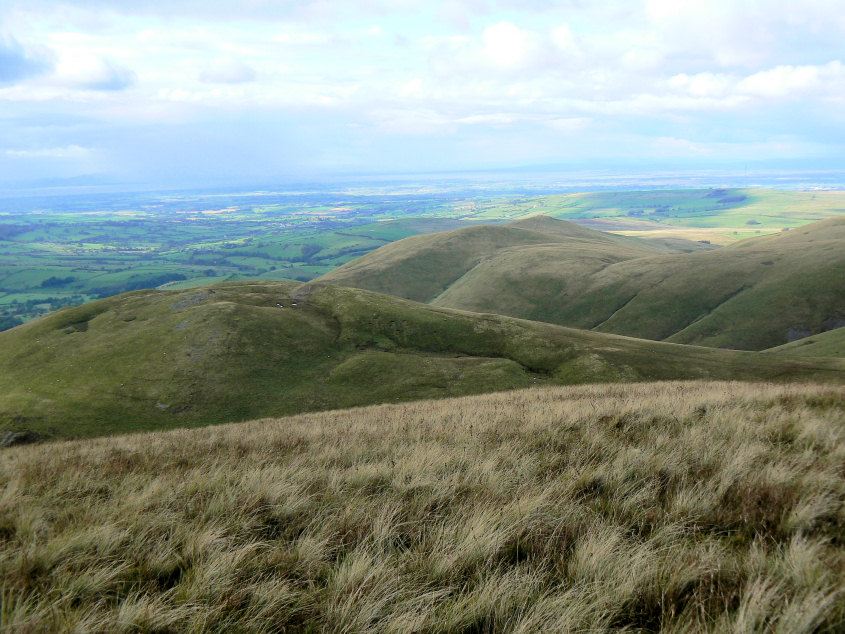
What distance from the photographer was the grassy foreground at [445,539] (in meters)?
4.26

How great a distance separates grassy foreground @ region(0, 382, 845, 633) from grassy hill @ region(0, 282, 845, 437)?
185 feet

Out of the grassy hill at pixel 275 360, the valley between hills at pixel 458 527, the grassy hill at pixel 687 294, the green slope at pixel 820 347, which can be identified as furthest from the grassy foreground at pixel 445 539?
the grassy hill at pixel 687 294

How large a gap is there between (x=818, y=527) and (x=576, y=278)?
17387 cm

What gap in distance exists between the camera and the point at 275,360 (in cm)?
7494

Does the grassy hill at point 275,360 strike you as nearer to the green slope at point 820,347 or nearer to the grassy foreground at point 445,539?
the green slope at point 820,347

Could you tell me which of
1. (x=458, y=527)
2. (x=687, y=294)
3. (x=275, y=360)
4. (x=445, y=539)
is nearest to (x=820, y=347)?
(x=687, y=294)

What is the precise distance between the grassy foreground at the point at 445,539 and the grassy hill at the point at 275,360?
5653 centimetres

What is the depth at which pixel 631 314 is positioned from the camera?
142 meters

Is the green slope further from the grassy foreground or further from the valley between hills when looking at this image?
the grassy foreground

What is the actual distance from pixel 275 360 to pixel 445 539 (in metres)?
73.5

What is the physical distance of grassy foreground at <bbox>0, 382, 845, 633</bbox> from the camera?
426 centimetres

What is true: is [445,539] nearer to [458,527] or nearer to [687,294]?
[458,527]

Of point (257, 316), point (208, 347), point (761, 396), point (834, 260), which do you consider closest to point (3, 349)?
point (208, 347)

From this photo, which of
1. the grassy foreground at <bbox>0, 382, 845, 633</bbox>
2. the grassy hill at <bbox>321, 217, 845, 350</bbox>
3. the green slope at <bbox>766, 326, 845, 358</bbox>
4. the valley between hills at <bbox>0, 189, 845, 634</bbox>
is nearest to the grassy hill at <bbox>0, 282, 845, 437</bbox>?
the green slope at <bbox>766, 326, 845, 358</bbox>
